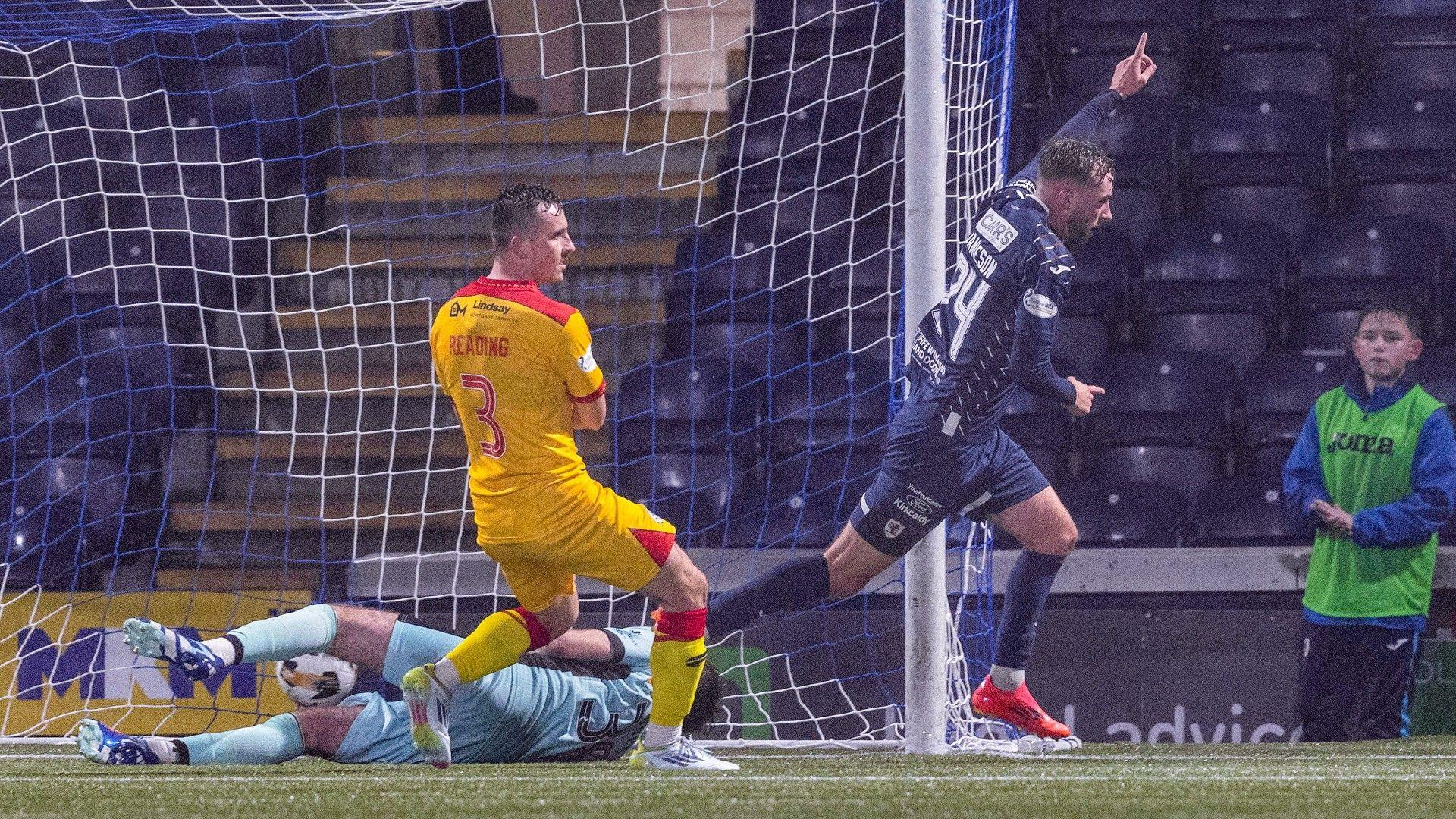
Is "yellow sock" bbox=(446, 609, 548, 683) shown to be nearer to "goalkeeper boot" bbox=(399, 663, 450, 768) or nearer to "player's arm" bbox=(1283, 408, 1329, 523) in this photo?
"goalkeeper boot" bbox=(399, 663, 450, 768)

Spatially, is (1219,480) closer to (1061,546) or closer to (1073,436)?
(1073,436)

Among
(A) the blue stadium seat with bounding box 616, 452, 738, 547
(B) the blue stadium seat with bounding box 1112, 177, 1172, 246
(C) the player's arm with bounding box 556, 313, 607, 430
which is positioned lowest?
(A) the blue stadium seat with bounding box 616, 452, 738, 547

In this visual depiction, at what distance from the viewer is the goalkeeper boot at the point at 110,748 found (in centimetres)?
430

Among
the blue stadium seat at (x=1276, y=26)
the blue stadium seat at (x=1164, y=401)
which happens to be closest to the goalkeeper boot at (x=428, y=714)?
the blue stadium seat at (x=1164, y=401)

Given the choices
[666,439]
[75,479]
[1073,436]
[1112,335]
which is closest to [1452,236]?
[1112,335]

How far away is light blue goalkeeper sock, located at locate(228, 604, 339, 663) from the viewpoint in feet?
14.5

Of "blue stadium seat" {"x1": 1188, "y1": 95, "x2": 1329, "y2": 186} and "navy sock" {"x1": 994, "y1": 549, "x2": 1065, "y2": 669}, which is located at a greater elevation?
"blue stadium seat" {"x1": 1188, "y1": 95, "x2": 1329, "y2": 186}

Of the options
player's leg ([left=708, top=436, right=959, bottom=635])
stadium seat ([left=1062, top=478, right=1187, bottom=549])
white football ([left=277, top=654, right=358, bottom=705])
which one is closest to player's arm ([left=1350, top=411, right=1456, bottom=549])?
stadium seat ([left=1062, top=478, right=1187, bottom=549])

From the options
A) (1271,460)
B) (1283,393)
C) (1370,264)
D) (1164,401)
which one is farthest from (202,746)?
(1370,264)

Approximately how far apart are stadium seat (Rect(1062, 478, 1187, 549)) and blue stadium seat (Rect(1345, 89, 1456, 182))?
7.61 ft

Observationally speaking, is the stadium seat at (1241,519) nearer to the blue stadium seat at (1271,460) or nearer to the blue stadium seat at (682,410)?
the blue stadium seat at (1271,460)

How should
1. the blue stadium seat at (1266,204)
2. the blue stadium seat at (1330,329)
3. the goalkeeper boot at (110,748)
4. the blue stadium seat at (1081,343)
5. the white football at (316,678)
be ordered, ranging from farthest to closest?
the blue stadium seat at (1266,204)
the blue stadium seat at (1330,329)
the blue stadium seat at (1081,343)
the white football at (316,678)
the goalkeeper boot at (110,748)

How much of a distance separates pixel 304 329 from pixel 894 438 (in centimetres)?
378

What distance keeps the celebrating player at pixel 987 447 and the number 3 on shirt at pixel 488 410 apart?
102 centimetres
